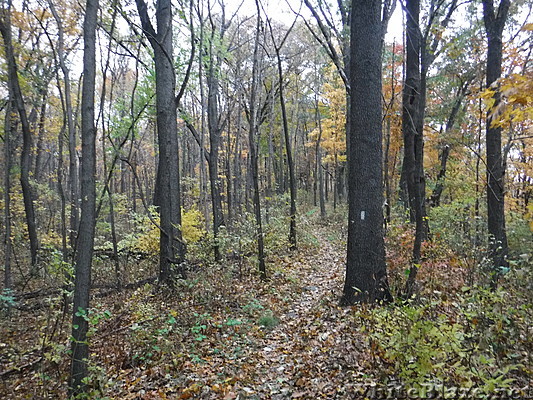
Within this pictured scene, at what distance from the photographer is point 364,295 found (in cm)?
560

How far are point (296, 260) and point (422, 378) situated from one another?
26.3 ft

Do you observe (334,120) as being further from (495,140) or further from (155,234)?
(155,234)

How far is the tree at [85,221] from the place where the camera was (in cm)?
354

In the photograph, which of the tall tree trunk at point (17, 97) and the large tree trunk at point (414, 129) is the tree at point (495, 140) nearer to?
the large tree trunk at point (414, 129)

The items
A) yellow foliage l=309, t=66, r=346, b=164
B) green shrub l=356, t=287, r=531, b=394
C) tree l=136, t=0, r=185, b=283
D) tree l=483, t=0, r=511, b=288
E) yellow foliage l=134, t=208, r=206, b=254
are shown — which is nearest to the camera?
green shrub l=356, t=287, r=531, b=394

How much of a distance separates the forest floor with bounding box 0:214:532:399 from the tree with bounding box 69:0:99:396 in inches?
8.8

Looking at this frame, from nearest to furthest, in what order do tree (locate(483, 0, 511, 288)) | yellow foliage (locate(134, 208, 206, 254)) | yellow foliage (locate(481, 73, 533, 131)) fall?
yellow foliage (locate(481, 73, 533, 131)), tree (locate(483, 0, 511, 288)), yellow foliage (locate(134, 208, 206, 254))

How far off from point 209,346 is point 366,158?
4.36m

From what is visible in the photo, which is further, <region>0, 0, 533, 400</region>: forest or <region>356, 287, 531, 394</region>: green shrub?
<region>0, 0, 533, 400</region>: forest

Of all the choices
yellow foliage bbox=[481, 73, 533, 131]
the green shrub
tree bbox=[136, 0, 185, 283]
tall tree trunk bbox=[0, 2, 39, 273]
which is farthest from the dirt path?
tall tree trunk bbox=[0, 2, 39, 273]

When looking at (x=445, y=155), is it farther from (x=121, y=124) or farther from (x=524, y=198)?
(x=121, y=124)

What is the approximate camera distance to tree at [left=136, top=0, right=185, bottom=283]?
7.30 meters

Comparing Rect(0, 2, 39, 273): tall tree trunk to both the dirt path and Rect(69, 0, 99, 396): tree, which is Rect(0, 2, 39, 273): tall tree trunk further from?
the dirt path

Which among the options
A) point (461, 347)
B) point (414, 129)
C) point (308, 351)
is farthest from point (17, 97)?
point (461, 347)
